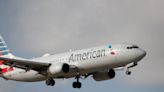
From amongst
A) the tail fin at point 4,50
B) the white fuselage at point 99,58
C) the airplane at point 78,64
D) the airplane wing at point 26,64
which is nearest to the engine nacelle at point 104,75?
the airplane at point 78,64

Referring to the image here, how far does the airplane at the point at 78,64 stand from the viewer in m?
67.8

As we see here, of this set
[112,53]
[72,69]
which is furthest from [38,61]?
[112,53]

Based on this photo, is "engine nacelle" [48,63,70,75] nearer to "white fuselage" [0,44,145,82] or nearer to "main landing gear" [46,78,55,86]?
"white fuselage" [0,44,145,82]

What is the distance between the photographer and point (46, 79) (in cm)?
7388

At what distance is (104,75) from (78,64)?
19.3 feet

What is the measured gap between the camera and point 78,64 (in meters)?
70.1

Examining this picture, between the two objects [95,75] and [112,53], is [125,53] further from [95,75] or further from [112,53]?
[95,75]

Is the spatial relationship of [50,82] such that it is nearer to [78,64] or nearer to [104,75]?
[78,64]

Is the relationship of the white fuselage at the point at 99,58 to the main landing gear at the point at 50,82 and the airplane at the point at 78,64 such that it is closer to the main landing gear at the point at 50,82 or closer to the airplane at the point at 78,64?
the airplane at the point at 78,64

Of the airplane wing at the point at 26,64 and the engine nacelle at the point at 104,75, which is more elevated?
the airplane wing at the point at 26,64

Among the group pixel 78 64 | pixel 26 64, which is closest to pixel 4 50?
pixel 26 64

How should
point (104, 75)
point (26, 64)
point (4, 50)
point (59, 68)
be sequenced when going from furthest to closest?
1. point (4, 50)
2. point (104, 75)
3. point (26, 64)
4. point (59, 68)

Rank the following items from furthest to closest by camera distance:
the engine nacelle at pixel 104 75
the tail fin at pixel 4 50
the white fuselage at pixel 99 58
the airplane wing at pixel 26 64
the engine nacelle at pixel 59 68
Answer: the tail fin at pixel 4 50 < the engine nacelle at pixel 104 75 < the airplane wing at pixel 26 64 < the engine nacelle at pixel 59 68 < the white fuselage at pixel 99 58

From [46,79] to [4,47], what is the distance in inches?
662
